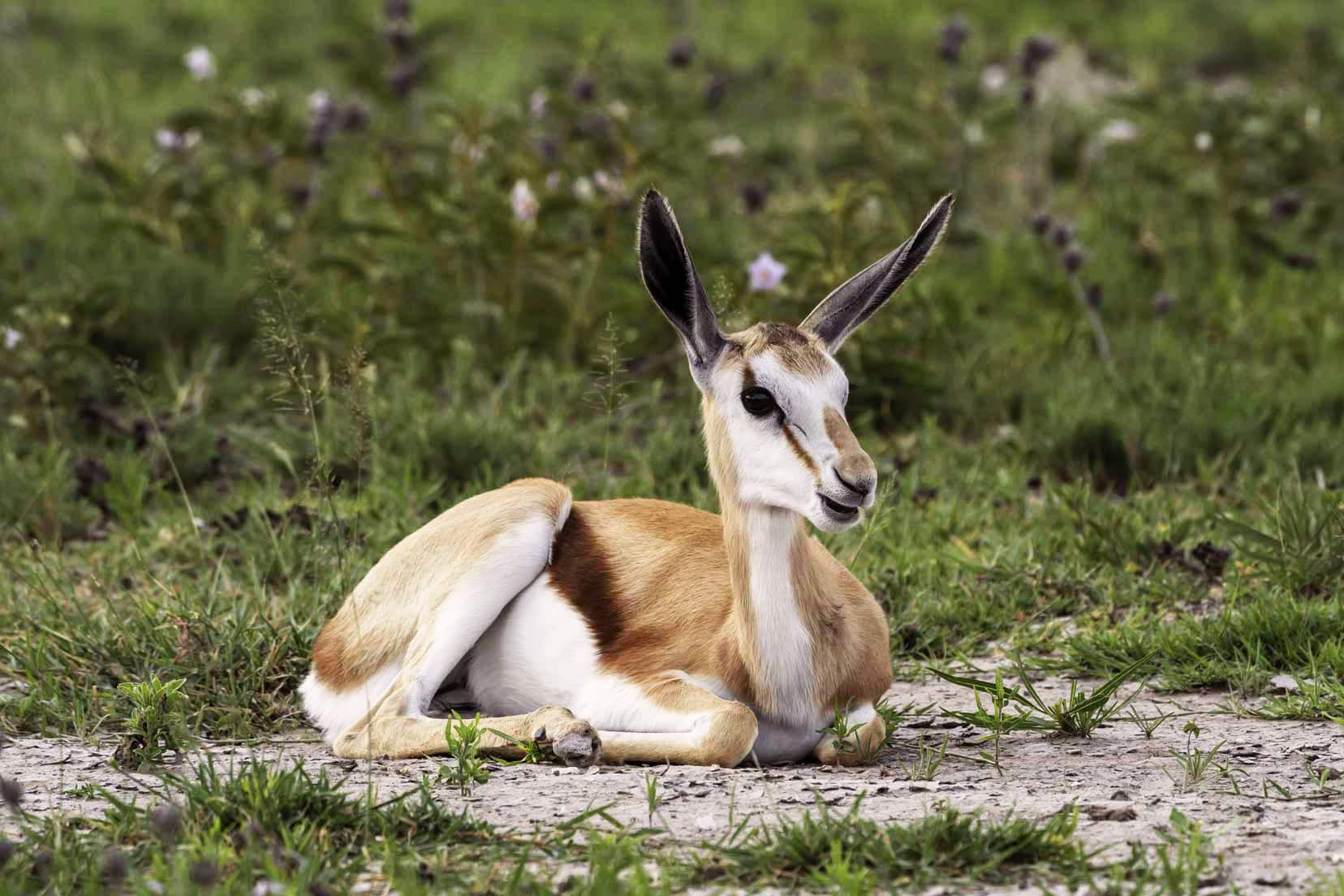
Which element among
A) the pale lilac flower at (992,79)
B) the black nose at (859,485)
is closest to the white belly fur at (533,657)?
the black nose at (859,485)

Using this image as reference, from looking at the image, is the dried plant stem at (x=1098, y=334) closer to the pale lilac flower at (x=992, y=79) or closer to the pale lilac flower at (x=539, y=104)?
A: the pale lilac flower at (x=992, y=79)

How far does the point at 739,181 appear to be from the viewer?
9.02 m

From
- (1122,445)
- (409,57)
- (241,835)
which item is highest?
(409,57)

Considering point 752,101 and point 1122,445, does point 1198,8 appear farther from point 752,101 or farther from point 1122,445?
point 1122,445

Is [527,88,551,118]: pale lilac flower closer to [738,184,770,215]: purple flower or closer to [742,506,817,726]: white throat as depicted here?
[738,184,770,215]: purple flower

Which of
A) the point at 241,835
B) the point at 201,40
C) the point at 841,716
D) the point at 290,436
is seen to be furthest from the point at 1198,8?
the point at 241,835

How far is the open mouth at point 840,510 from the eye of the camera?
3.50 metres

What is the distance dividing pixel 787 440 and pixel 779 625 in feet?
1.33

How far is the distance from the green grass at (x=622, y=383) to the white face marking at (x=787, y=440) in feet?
2.17

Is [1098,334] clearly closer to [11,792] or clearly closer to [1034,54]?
[1034,54]

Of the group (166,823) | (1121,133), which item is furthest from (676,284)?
(1121,133)

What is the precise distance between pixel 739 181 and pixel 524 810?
6.09 m

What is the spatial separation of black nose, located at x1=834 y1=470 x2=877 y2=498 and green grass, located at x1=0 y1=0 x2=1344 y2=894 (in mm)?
671

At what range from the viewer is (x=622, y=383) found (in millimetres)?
4285
